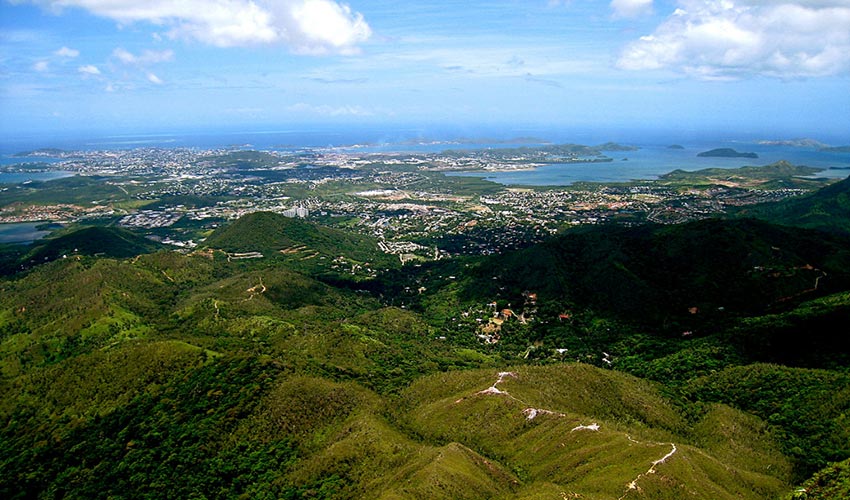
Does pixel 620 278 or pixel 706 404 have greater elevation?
pixel 620 278

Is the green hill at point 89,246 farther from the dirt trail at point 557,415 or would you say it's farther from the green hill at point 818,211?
the green hill at point 818,211

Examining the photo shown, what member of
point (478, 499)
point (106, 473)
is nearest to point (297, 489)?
point (478, 499)

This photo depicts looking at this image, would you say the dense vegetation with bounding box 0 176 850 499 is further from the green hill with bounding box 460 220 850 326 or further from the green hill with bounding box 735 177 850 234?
the green hill with bounding box 735 177 850 234

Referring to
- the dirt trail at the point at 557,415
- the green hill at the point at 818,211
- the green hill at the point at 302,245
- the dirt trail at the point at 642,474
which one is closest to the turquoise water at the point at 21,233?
the green hill at the point at 302,245

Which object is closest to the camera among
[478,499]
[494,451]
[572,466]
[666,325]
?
[478,499]

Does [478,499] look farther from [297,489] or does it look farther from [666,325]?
[666,325]
